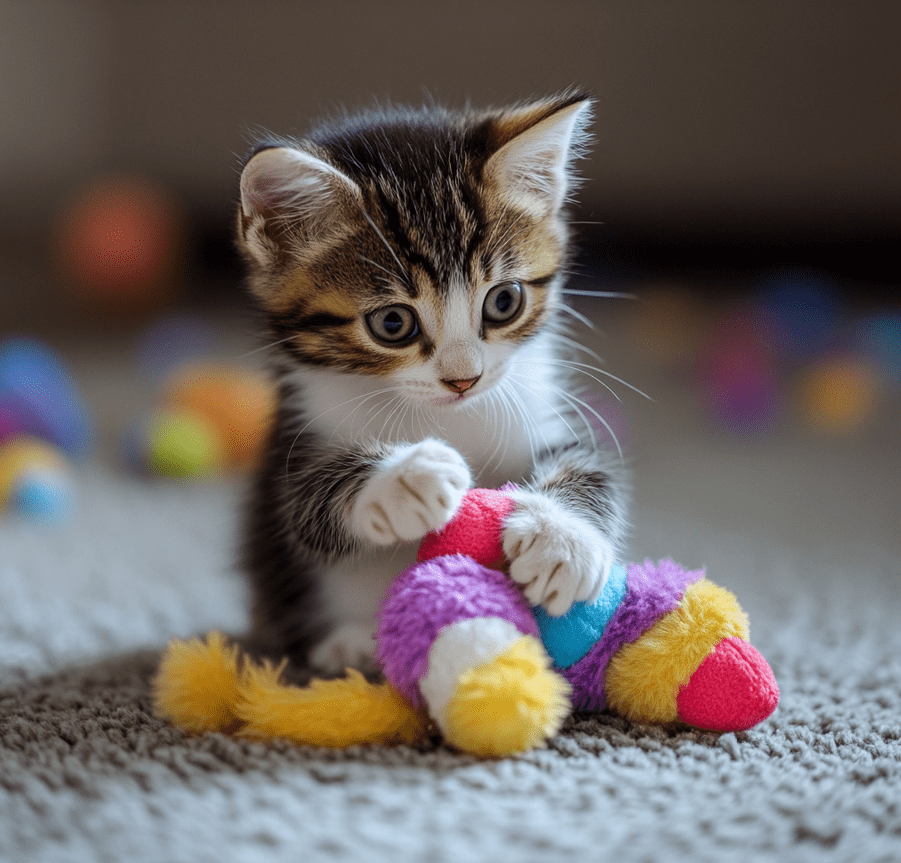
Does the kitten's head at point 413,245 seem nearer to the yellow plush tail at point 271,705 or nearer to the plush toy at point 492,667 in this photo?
the plush toy at point 492,667

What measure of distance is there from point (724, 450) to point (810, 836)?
155 centimetres

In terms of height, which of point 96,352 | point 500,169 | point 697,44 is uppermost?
point 697,44

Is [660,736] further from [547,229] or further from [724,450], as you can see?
[724,450]

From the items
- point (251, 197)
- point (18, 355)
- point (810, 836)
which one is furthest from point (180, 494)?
point (810, 836)

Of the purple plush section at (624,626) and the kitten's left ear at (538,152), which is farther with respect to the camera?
the kitten's left ear at (538,152)

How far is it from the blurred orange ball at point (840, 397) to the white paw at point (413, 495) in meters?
1.71

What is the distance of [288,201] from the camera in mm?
1104

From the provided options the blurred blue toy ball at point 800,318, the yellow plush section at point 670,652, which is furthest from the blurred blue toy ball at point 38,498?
the blurred blue toy ball at point 800,318

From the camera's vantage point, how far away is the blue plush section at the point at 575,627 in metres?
0.93

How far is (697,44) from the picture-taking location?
334 centimetres

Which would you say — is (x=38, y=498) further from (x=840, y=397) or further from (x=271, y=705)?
(x=840, y=397)

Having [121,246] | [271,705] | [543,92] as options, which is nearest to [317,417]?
[271,705]

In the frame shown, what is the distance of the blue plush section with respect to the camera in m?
0.93

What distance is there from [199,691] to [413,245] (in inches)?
20.5
